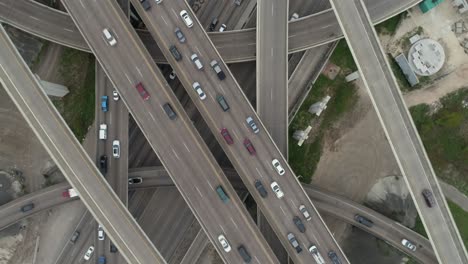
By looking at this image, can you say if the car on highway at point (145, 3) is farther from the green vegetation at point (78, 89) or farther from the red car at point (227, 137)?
the red car at point (227, 137)

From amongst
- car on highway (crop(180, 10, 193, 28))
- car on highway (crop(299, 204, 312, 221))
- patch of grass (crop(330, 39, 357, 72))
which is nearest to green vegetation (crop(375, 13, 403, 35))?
patch of grass (crop(330, 39, 357, 72))

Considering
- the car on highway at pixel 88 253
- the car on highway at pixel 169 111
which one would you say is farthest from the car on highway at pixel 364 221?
the car on highway at pixel 88 253

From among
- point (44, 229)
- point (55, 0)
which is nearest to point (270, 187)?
point (44, 229)

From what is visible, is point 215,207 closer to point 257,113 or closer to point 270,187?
point 270,187

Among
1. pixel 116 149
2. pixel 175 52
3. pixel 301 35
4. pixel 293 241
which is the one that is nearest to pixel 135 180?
pixel 116 149

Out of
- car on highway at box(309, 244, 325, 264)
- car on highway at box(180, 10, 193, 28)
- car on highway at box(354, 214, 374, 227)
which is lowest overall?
car on highway at box(309, 244, 325, 264)

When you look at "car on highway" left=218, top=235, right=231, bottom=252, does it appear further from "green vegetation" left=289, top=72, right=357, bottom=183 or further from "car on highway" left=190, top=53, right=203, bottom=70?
"car on highway" left=190, top=53, right=203, bottom=70
